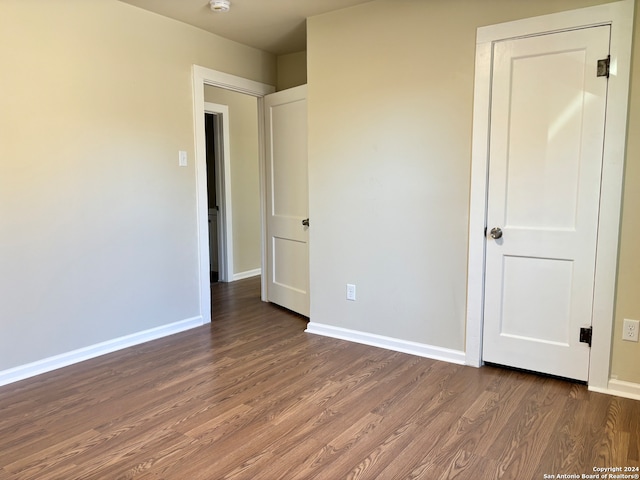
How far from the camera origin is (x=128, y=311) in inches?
128

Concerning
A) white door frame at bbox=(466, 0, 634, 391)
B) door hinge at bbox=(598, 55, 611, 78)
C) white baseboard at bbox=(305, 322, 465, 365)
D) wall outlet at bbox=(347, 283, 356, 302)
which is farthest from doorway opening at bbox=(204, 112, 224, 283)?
door hinge at bbox=(598, 55, 611, 78)

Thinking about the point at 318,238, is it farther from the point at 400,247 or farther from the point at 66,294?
the point at 66,294

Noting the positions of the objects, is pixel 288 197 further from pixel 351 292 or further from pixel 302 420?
pixel 302 420

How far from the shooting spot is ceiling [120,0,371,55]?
3.05 meters

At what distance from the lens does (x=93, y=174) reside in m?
2.99

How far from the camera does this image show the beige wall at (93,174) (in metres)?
2.63

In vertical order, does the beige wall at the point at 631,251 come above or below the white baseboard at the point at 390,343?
above

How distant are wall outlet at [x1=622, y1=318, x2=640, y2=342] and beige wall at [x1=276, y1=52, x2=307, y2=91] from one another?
316 centimetres

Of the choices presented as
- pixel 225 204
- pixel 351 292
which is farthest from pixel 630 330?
pixel 225 204

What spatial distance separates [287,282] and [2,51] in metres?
2.65

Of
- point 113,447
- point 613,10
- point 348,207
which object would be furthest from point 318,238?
point 613,10

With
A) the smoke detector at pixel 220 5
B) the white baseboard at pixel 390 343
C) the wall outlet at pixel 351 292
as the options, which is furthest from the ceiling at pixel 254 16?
the white baseboard at pixel 390 343

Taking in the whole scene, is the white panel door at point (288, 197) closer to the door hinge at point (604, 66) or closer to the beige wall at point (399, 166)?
the beige wall at point (399, 166)

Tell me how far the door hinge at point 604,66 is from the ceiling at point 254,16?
1.55 m
